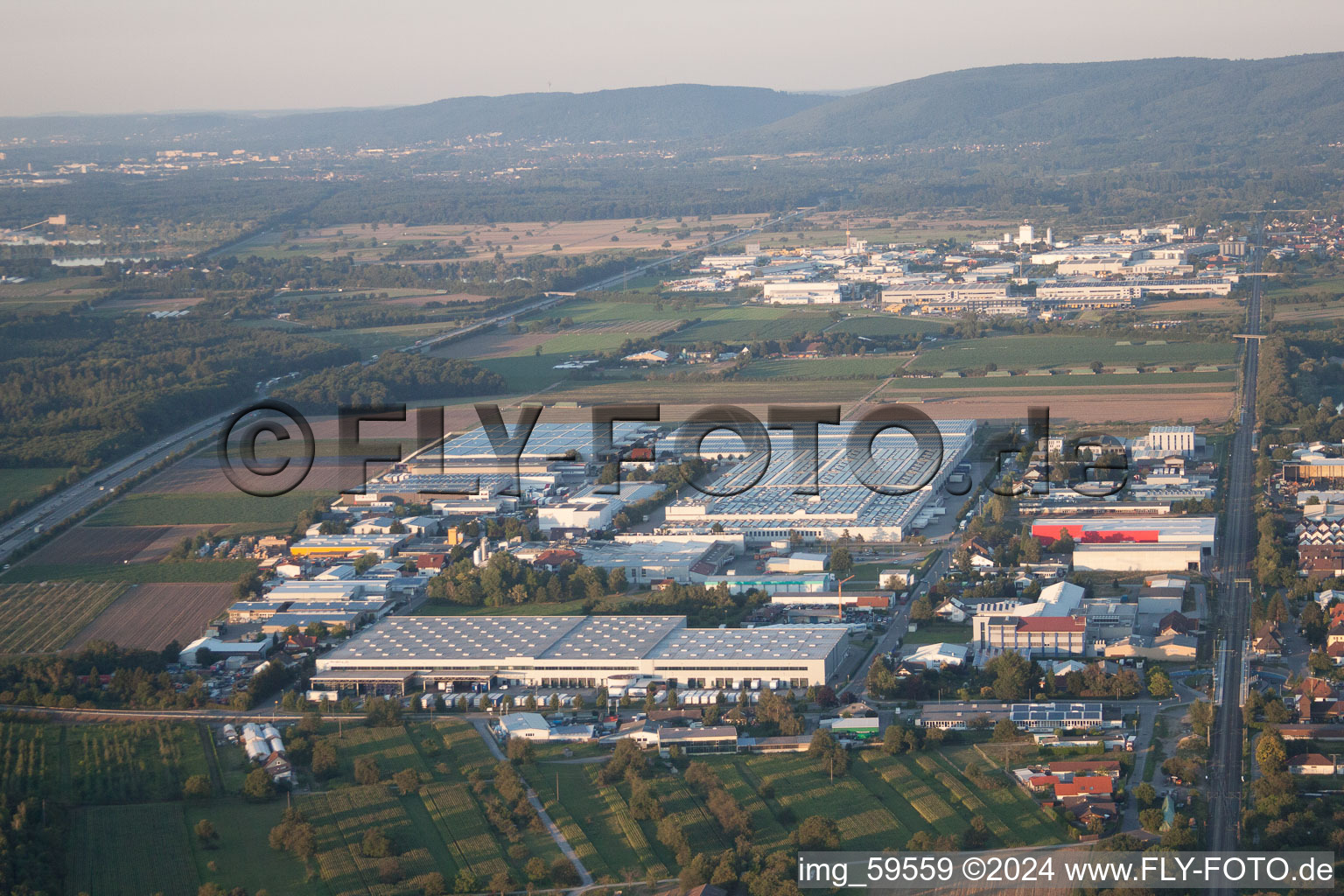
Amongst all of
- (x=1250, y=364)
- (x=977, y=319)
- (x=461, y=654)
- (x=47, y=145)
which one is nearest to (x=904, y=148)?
(x=47, y=145)

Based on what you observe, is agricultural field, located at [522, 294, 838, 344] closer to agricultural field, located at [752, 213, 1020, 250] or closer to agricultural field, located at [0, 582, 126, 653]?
agricultural field, located at [752, 213, 1020, 250]

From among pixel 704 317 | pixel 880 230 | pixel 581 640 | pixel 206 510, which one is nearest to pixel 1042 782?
pixel 581 640

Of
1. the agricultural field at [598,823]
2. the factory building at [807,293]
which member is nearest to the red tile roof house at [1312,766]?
the agricultural field at [598,823]

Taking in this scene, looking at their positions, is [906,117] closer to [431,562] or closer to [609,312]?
[609,312]

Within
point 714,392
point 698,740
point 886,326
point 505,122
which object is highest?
point 505,122

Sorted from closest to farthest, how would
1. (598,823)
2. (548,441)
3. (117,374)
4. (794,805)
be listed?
1. (598,823)
2. (794,805)
3. (548,441)
4. (117,374)

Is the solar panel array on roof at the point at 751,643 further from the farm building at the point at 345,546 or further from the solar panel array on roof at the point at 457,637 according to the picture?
the farm building at the point at 345,546

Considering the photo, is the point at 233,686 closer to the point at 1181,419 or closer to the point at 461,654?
the point at 461,654
